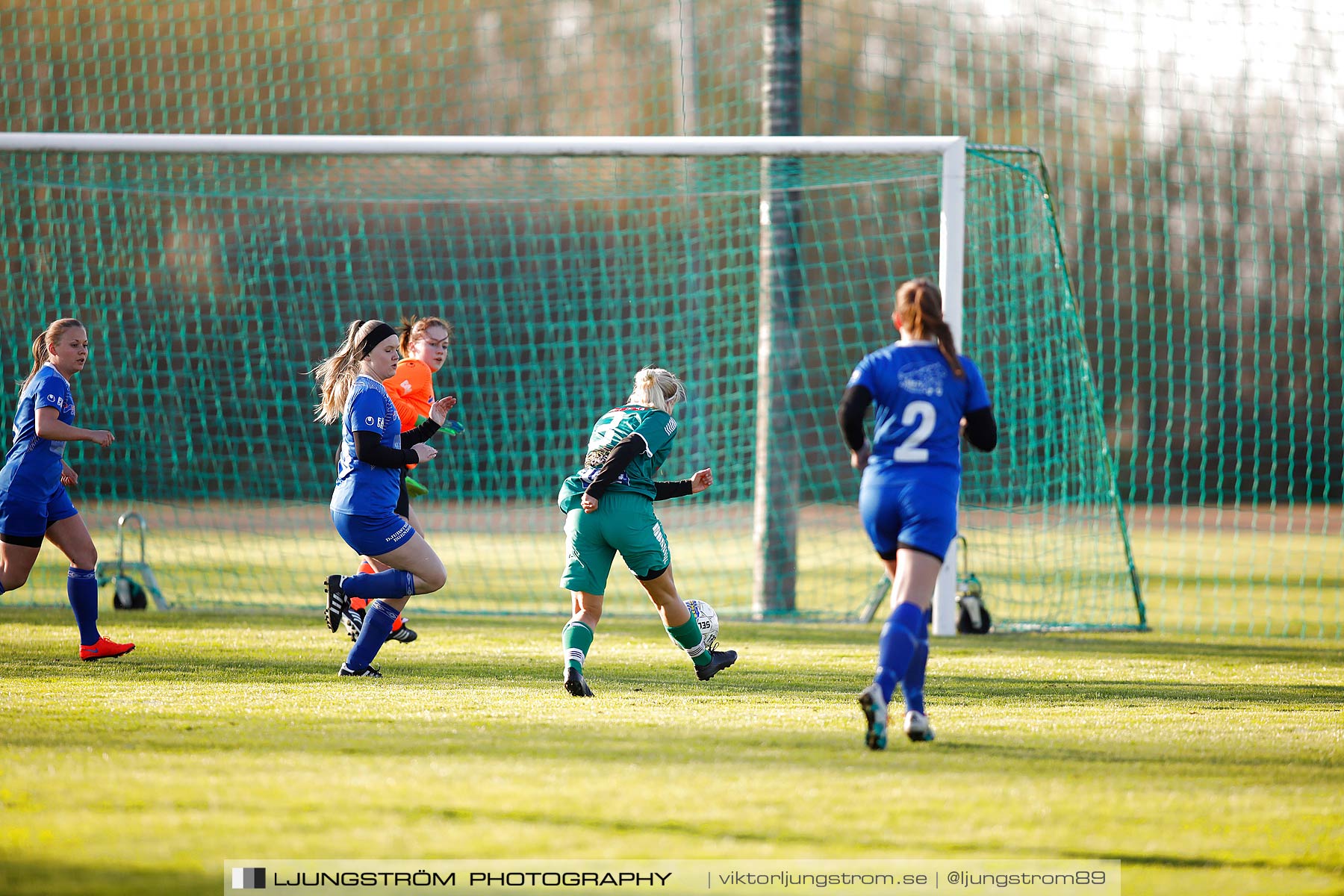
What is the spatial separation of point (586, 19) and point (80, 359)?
16050 mm

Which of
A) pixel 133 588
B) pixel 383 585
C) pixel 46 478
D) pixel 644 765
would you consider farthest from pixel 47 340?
pixel 644 765

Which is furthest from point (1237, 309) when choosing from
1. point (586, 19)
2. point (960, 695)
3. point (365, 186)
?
point (960, 695)

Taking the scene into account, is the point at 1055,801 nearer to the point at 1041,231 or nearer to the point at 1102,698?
the point at 1102,698

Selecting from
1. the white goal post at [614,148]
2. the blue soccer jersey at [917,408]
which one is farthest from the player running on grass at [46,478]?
the blue soccer jersey at [917,408]

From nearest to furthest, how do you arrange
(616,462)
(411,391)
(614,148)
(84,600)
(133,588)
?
(616,462) → (84,600) → (411,391) → (614,148) → (133,588)

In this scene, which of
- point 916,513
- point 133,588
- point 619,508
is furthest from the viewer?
point 133,588

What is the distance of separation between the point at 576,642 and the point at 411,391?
2181mm

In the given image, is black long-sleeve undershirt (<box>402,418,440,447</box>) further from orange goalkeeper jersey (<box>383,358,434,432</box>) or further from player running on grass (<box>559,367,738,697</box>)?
orange goalkeeper jersey (<box>383,358,434,432</box>)

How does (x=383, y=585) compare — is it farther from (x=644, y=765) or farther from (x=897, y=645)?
(x=897, y=645)

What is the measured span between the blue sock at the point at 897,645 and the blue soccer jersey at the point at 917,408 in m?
0.50

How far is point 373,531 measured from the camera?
19.6 feet

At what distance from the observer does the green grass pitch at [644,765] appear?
3338 millimetres

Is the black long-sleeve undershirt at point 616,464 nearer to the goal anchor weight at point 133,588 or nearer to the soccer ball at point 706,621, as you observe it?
the soccer ball at point 706,621

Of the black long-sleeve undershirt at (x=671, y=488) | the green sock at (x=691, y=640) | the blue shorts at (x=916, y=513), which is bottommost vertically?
the green sock at (x=691, y=640)
